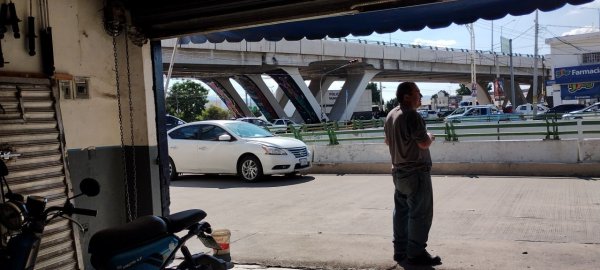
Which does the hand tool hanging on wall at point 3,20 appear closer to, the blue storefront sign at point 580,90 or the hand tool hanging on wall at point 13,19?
the hand tool hanging on wall at point 13,19

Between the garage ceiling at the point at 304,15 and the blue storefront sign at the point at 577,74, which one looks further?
the blue storefront sign at the point at 577,74

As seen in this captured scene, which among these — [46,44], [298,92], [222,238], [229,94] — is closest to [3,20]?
[46,44]

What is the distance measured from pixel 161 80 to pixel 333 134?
29.9 ft

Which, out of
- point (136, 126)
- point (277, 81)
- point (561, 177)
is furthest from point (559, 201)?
point (277, 81)

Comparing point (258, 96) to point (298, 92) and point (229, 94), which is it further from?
point (229, 94)

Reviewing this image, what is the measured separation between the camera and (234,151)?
1260 centimetres

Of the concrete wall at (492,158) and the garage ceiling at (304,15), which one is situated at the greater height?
the garage ceiling at (304,15)

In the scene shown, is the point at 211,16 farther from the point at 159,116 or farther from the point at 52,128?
the point at 52,128

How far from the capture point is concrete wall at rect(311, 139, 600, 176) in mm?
11062

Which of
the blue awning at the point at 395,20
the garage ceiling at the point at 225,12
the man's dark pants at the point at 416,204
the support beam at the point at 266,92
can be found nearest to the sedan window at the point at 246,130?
the blue awning at the point at 395,20

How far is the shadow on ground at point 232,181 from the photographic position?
1200cm

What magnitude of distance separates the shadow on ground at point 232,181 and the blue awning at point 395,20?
20.3 feet

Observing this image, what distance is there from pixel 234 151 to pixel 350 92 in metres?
50.2

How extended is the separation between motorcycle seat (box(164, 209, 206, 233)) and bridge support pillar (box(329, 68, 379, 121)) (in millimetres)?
55575
